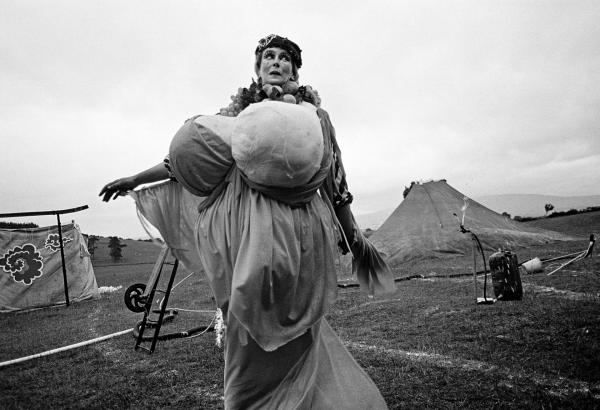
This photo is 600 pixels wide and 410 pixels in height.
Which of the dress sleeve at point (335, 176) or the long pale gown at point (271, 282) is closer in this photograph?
the long pale gown at point (271, 282)

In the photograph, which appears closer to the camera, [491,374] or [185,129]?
[185,129]

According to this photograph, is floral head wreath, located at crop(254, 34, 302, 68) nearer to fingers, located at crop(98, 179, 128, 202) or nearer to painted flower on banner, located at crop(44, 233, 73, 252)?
fingers, located at crop(98, 179, 128, 202)

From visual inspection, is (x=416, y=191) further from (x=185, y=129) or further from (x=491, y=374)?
(x=185, y=129)

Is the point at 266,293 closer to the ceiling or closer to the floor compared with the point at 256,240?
closer to the floor

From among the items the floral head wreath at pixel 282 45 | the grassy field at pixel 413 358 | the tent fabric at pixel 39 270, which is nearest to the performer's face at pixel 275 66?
the floral head wreath at pixel 282 45

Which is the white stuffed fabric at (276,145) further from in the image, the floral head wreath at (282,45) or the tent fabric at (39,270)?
the tent fabric at (39,270)

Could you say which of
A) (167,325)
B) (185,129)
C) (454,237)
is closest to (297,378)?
(185,129)

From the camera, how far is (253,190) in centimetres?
153

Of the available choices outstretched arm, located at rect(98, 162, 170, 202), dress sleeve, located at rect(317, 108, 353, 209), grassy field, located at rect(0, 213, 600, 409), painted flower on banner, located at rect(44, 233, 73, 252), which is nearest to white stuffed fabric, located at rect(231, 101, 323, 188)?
dress sleeve, located at rect(317, 108, 353, 209)

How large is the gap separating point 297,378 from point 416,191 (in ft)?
51.7

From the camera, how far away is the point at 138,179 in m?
1.82

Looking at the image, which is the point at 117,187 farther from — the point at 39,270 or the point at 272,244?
the point at 39,270

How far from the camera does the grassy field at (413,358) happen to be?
2.56 m

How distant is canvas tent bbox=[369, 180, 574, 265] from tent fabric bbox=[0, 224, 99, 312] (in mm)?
9654
